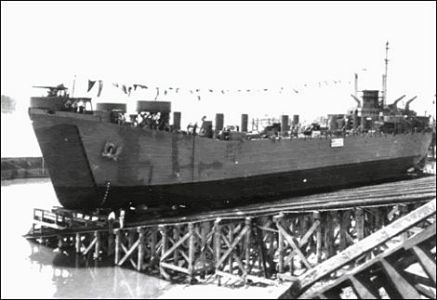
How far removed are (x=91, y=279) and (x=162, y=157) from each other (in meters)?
5.38

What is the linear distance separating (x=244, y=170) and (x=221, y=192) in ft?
5.03

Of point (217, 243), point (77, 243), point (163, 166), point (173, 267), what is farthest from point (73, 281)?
point (163, 166)

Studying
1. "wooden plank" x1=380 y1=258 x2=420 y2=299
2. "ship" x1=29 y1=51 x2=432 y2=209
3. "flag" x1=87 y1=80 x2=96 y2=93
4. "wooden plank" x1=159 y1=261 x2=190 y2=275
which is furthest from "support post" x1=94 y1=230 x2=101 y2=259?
"wooden plank" x1=380 y1=258 x2=420 y2=299

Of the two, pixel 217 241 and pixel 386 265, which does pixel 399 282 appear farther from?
pixel 217 241

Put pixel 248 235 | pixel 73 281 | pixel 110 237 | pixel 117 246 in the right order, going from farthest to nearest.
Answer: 1. pixel 110 237
2. pixel 117 246
3. pixel 73 281
4. pixel 248 235

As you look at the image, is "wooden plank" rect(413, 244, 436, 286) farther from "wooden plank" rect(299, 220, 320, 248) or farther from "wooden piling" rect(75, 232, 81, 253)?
"wooden piling" rect(75, 232, 81, 253)

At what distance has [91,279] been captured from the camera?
Answer: 42.4 ft

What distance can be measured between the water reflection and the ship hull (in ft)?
7.61

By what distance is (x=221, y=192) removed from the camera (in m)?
19.3

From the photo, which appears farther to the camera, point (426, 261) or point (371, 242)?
point (371, 242)

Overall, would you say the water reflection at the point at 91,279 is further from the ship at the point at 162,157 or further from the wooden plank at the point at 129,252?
the ship at the point at 162,157

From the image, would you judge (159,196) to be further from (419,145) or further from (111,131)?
(419,145)

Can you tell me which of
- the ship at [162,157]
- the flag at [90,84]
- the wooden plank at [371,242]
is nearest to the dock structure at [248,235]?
the ship at [162,157]

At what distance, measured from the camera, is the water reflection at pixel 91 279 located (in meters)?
11.9
